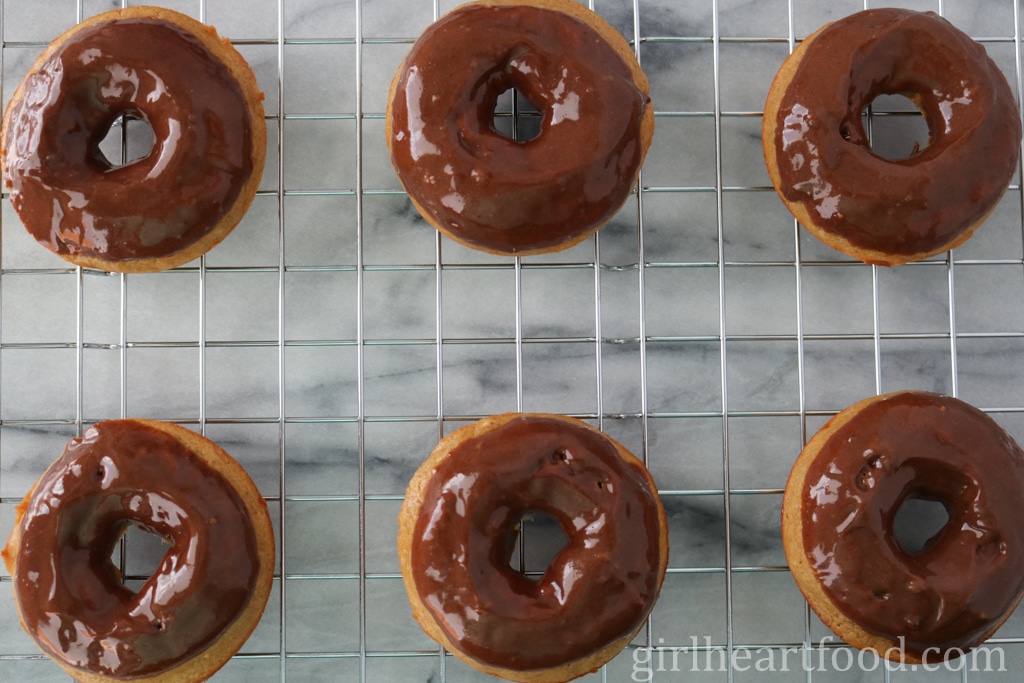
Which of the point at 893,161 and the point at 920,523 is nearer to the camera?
the point at 893,161

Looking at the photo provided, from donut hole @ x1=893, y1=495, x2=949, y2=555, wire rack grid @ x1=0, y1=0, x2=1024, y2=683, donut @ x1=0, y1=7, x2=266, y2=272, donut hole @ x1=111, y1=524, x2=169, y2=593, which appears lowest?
donut hole @ x1=111, y1=524, x2=169, y2=593

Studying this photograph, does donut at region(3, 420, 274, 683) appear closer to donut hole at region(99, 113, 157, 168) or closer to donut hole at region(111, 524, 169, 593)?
donut hole at region(111, 524, 169, 593)

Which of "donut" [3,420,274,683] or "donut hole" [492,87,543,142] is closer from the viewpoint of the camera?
"donut" [3,420,274,683]

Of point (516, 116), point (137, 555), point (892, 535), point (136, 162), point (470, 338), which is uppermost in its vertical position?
point (516, 116)

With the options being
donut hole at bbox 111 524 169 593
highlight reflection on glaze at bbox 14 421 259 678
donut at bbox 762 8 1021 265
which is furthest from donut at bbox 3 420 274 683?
donut at bbox 762 8 1021 265

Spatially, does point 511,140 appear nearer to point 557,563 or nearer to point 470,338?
point 470,338

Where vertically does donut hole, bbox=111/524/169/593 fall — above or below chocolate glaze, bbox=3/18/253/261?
below

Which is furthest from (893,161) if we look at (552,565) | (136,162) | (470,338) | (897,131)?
(136,162)
